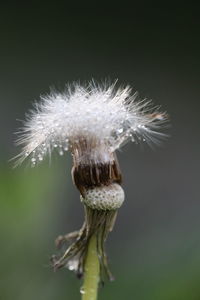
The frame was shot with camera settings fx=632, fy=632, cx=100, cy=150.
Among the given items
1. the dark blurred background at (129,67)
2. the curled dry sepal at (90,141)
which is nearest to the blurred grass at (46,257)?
the curled dry sepal at (90,141)

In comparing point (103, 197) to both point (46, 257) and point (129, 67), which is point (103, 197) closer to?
point (46, 257)

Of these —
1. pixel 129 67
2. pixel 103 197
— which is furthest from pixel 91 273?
pixel 129 67

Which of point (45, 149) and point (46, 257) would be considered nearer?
point (45, 149)

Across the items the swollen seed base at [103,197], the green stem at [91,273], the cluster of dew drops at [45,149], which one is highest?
the cluster of dew drops at [45,149]

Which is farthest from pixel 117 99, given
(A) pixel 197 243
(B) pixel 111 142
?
(A) pixel 197 243

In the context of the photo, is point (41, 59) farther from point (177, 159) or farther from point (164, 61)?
point (177, 159)

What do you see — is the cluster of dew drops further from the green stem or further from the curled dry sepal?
the green stem

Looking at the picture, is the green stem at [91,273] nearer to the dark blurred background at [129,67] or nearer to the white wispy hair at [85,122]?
the white wispy hair at [85,122]
